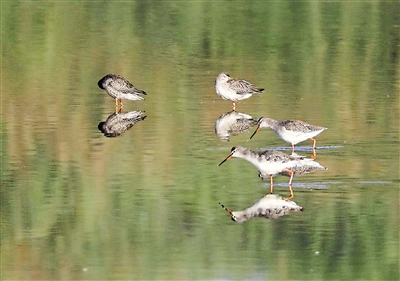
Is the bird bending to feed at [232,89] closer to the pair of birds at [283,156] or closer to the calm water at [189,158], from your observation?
the calm water at [189,158]

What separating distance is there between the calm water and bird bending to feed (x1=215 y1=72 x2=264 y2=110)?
10.1 inches

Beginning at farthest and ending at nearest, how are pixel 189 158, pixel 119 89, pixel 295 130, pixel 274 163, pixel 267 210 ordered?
pixel 119 89 → pixel 189 158 → pixel 295 130 → pixel 274 163 → pixel 267 210

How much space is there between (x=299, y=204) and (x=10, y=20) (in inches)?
604

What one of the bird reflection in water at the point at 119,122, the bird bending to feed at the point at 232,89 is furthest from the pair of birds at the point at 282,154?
the bird bending to feed at the point at 232,89

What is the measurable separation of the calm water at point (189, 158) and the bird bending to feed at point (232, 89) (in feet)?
0.84

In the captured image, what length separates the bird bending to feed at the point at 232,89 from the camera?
47.6 ft

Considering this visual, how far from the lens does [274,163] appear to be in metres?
9.88

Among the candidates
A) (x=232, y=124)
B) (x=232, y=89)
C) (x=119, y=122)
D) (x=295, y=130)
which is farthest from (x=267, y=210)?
(x=232, y=89)

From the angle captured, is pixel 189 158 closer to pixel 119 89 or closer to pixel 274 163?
pixel 274 163

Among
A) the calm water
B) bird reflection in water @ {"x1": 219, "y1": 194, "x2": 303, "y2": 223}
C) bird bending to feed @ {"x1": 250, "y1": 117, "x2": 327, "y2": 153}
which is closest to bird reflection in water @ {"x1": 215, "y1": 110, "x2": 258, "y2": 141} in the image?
the calm water

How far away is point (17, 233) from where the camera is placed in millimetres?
8797

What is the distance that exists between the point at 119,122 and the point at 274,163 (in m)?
4.05

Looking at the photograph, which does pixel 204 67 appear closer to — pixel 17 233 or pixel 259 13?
pixel 259 13

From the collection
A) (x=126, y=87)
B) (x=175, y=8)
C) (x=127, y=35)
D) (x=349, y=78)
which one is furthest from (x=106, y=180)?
(x=175, y=8)
